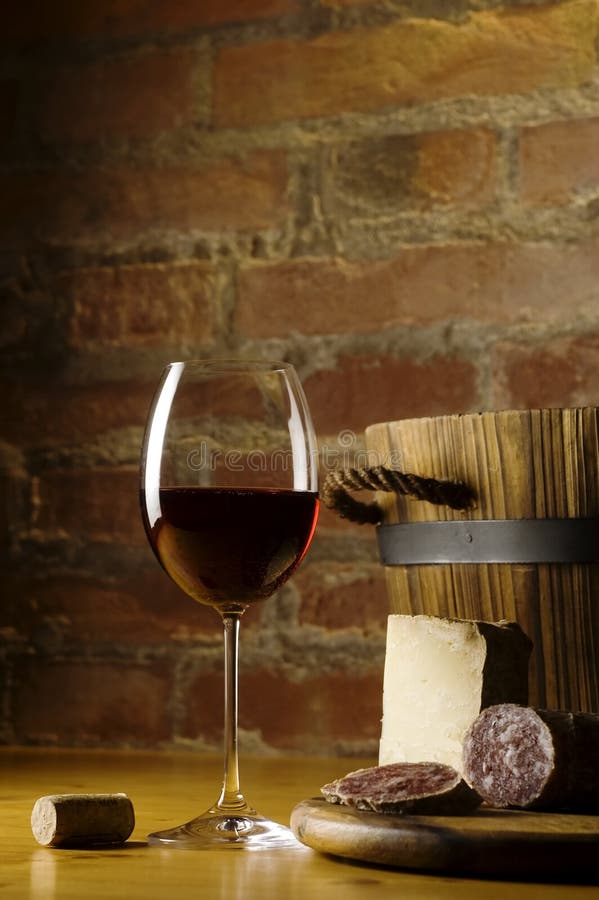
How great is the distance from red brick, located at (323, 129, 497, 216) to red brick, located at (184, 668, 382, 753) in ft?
1.75

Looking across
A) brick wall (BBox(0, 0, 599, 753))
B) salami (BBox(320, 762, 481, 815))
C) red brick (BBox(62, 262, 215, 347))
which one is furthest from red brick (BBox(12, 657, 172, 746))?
salami (BBox(320, 762, 481, 815))

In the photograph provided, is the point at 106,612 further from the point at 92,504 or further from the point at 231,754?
the point at 231,754

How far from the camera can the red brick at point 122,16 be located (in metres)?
1.61

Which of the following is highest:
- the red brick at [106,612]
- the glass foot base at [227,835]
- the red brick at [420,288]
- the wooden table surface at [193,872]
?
the red brick at [420,288]

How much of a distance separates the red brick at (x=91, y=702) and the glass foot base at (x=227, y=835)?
67 centimetres

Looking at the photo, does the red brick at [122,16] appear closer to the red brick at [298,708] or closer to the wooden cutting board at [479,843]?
the red brick at [298,708]

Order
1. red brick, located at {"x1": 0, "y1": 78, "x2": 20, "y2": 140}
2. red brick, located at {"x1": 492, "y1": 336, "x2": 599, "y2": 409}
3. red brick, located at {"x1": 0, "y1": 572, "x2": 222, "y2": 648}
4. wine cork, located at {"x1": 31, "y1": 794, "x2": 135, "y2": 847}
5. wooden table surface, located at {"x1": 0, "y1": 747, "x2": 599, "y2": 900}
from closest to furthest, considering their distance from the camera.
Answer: wooden table surface, located at {"x1": 0, "y1": 747, "x2": 599, "y2": 900} → wine cork, located at {"x1": 31, "y1": 794, "x2": 135, "y2": 847} → red brick, located at {"x1": 492, "y1": 336, "x2": 599, "y2": 409} → red brick, located at {"x1": 0, "y1": 572, "x2": 222, "y2": 648} → red brick, located at {"x1": 0, "y1": 78, "x2": 20, "y2": 140}

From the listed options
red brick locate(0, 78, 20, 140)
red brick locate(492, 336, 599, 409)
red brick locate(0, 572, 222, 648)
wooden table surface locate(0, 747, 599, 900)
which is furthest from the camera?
red brick locate(0, 78, 20, 140)

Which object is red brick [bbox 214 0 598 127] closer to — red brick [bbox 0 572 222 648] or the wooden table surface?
red brick [bbox 0 572 222 648]

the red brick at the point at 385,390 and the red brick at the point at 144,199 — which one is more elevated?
the red brick at the point at 144,199

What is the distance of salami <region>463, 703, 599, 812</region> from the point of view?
2.63 feet

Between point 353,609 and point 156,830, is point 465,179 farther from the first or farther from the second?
point 156,830

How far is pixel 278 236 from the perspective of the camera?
5.15ft

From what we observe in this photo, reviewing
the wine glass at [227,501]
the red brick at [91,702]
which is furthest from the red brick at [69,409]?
the wine glass at [227,501]
